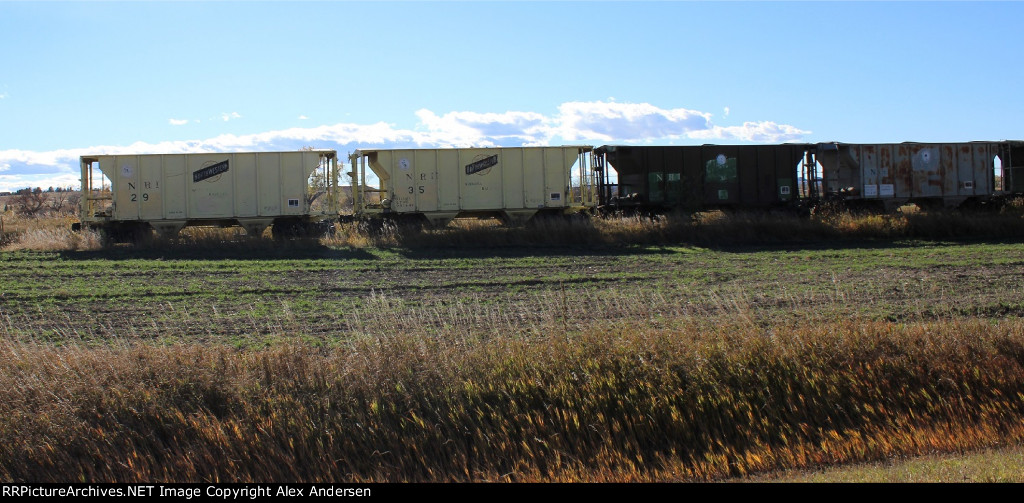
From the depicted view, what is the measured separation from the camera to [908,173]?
26.5 meters

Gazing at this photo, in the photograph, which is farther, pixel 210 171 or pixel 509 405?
pixel 210 171

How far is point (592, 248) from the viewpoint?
69.4 ft

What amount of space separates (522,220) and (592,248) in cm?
340

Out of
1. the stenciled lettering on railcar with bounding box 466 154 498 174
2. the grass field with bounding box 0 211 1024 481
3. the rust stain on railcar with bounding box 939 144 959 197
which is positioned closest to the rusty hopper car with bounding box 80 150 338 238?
the stenciled lettering on railcar with bounding box 466 154 498 174

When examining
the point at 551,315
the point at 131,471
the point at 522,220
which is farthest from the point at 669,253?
the point at 131,471

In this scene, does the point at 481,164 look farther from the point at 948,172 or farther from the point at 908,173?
the point at 948,172

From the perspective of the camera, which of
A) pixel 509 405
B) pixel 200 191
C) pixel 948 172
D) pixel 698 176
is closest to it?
pixel 509 405

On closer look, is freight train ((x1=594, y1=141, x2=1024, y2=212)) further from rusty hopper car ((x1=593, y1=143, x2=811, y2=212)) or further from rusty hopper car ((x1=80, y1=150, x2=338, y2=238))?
rusty hopper car ((x1=80, y1=150, x2=338, y2=238))

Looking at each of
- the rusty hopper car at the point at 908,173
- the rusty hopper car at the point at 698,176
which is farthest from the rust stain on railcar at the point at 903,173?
the rusty hopper car at the point at 698,176

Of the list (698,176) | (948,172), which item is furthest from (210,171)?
(948,172)

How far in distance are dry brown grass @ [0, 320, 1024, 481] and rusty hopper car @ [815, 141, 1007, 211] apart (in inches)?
720

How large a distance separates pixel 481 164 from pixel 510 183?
3.39 ft

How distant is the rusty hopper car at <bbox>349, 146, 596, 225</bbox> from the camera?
76.0 ft
